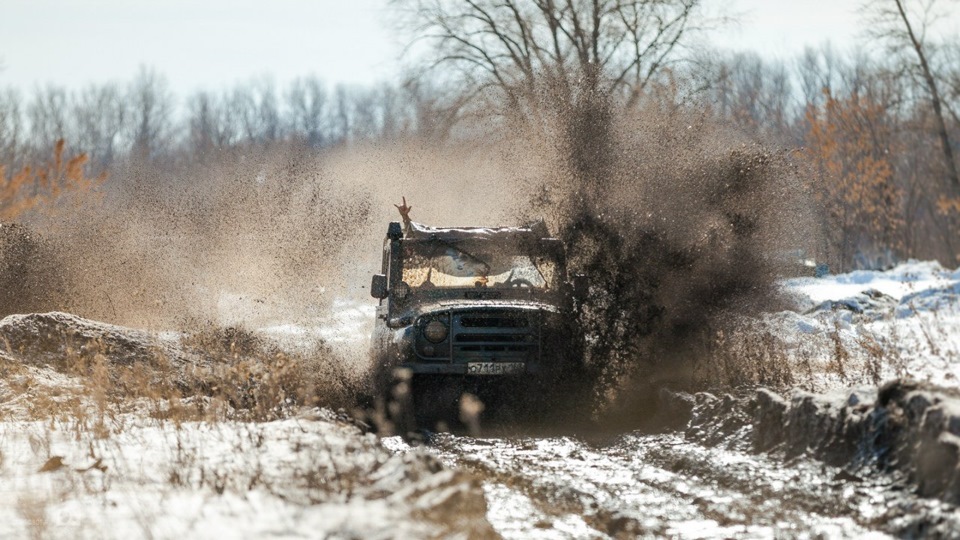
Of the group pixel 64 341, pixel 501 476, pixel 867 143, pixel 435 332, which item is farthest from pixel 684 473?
pixel 867 143

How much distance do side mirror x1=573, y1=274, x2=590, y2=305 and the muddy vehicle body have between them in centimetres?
2

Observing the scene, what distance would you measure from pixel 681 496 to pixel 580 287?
5.35m

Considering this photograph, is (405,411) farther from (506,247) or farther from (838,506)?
(838,506)

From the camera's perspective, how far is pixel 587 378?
11.9 metres

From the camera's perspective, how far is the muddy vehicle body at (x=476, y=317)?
11.5m

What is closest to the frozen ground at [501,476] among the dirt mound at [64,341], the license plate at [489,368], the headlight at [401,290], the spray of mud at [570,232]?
the license plate at [489,368]

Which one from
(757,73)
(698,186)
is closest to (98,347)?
(698,186)

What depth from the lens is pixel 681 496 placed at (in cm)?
741

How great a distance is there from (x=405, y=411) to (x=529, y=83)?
65.5 feet

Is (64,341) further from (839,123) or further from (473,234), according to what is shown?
(839,123)

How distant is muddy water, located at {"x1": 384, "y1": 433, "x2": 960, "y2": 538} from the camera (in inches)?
245

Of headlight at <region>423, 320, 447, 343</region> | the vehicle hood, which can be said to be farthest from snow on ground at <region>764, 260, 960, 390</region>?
headlight at <region>423, 320, 447, 343</region>

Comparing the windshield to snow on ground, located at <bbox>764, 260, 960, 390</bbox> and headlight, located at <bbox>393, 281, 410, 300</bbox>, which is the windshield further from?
snow on ground, located at <bbox>764, 260, 960, 390</bbox>

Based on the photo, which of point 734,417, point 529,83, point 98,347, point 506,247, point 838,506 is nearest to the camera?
point 838,506
